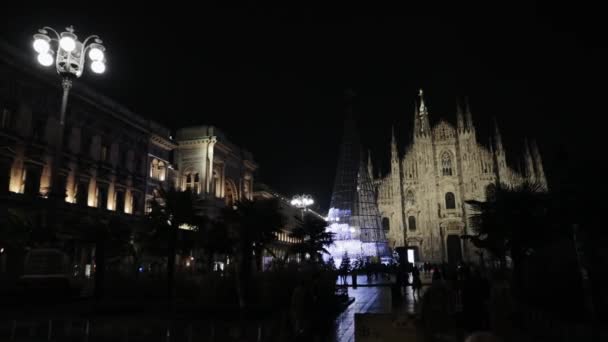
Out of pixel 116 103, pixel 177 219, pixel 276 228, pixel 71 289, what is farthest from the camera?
pixel 116 103

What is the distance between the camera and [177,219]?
77.2 feet

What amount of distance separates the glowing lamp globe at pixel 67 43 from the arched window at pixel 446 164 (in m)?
63.3

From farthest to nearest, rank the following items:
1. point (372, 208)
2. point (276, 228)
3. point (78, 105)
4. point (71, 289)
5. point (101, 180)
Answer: point (372, 208), point (101, 180), point (78, 105), point (276, 228), point (71, 289)

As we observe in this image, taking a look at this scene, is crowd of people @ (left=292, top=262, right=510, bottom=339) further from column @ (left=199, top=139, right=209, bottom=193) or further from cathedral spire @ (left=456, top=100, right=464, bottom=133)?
cathedral spire @ (left=456, top=100, right=464, bottom=133)

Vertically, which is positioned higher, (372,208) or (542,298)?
(372,208)

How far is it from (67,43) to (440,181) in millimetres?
62562

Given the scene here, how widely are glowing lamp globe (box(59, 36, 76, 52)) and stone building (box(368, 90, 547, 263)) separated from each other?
57.4 metres

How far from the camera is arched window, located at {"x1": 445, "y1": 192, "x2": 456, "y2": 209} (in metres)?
68.7

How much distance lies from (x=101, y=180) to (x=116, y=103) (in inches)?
298

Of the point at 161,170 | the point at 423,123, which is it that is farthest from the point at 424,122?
the point at 161,170

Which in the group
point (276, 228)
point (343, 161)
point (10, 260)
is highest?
point (343, 161)

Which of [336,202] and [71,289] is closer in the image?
[71,289]

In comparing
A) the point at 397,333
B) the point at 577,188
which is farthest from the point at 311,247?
the point at 397,333

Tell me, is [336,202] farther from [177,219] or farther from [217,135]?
[177,219]
